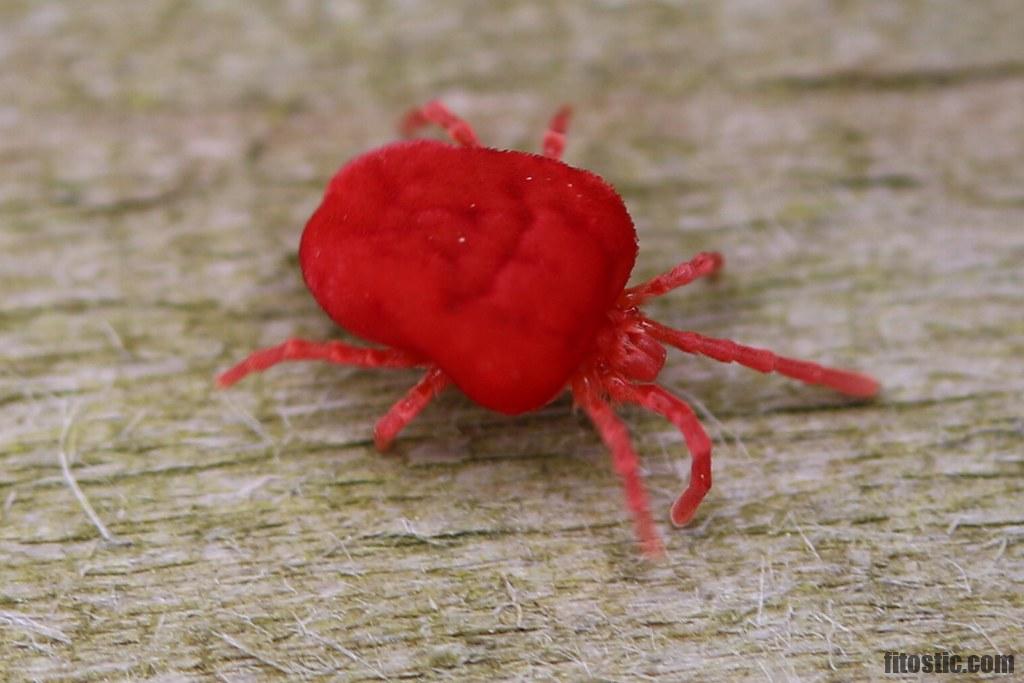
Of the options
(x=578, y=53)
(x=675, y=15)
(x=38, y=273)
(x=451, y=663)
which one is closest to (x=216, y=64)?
(x=38, y=273)

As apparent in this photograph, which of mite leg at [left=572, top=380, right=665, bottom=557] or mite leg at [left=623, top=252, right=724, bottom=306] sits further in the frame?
mite leg at [left=623, top=252, right=724, bottom=306]

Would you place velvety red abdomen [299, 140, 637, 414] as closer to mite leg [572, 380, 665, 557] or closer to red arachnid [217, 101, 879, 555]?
red arachnid [217, 101, 879, 555]

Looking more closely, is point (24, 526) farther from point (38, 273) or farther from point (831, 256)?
point (831, 256)

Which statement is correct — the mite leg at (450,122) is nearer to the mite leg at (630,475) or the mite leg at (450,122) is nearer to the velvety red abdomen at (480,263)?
the velvety red abdomen at (480,263)

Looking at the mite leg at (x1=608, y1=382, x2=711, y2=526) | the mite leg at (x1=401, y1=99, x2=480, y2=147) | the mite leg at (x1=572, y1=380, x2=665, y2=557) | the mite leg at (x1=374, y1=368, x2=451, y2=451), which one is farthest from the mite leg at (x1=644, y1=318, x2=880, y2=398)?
the mite leg at (x1=401, y1=99, x2=480, y2=147)

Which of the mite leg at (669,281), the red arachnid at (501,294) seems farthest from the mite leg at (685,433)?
the mite leg at (669,281)

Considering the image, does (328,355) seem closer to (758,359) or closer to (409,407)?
(409,407)
